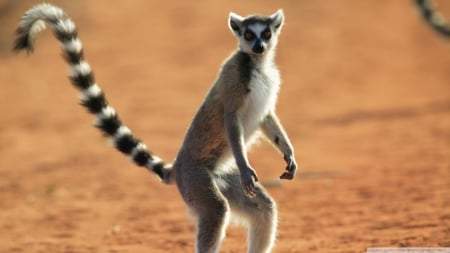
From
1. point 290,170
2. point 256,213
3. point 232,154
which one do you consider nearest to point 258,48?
point 232,154

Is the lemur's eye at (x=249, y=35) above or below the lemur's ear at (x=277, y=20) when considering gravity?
below

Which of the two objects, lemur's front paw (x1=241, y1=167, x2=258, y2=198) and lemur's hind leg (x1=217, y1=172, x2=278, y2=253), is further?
lemur's hind leg (x1=217, y1=172, x2=278, y2=253)

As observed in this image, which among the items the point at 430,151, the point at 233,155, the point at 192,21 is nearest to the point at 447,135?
the point at 430,151

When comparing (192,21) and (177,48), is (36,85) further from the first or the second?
(192,21)

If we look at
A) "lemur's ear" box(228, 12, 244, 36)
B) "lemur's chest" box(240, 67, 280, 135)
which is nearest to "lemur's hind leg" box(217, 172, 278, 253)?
"lemur's chest" box(240, 67, 280, 135)

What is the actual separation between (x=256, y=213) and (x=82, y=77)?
1.54m

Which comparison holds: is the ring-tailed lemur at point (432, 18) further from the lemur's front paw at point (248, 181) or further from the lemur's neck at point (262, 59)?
the lemur's front paw at point (248, 181)

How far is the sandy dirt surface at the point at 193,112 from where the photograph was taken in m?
8.22

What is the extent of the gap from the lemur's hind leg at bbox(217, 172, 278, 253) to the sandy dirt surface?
1123 millimetres

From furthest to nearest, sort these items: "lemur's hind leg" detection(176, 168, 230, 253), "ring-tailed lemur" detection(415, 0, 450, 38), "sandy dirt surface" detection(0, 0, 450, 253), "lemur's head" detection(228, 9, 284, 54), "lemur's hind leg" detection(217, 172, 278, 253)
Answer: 1. "ring-tailed lemur" detection(415, 0, 450, 38)
2. "sandy dirt surface" detection(0, 0, 450, 253)
3. "lemur's head" detection(228, 9, 284, 54)
4. "lemur's hind leg" detection(217, 172, 278, 253)
5. "lemur's hind leg" detection(176, 168, 230, 253)

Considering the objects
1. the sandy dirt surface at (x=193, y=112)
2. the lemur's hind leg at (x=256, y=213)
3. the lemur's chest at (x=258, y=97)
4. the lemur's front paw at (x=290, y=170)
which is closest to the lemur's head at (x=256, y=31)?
the lemur's chest at (x=258, y=97)

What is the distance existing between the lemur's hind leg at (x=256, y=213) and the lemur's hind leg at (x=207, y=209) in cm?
18

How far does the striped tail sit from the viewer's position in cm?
608

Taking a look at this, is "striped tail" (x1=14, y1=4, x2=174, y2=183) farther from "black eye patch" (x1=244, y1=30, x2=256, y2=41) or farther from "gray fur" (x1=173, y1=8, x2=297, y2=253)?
"black eye patch" (x1=244, y1=30, x2=256, y2=41)
